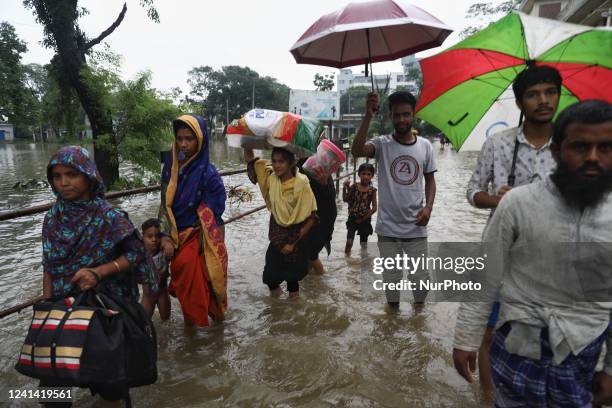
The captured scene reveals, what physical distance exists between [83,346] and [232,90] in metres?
62.3

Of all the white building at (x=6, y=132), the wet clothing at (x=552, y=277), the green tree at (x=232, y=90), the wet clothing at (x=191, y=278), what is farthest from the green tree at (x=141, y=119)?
the white building at (x=6, y=132)

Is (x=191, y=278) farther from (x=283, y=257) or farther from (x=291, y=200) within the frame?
(x=291, y=200)

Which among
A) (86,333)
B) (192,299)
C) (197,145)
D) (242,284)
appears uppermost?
(197,145)

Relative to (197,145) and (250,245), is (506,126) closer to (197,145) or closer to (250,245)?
(197,145)

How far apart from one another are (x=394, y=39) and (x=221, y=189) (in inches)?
71.9

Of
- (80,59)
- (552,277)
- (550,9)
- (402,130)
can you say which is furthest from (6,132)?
(552,277)

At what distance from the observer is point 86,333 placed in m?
1.60

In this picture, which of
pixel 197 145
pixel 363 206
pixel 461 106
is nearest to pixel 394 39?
pixel 461 106

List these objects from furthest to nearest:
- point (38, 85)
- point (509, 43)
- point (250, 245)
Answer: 1. point (38, 85)
2. point (250, 245)
3. point (509, 43)

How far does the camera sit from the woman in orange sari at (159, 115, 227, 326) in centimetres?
272

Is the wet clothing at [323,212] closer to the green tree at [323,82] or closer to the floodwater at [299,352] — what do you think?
the floodwater at [299,352]

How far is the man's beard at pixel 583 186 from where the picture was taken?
1.14m

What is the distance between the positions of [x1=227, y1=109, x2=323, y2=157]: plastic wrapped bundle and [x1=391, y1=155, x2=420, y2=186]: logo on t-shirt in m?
0.66

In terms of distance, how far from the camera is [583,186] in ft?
3.77
